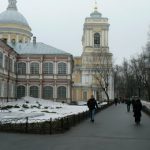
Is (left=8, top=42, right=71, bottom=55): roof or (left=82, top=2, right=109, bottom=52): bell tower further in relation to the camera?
(left=82, top=2, right=109, bottom=52): bell tower

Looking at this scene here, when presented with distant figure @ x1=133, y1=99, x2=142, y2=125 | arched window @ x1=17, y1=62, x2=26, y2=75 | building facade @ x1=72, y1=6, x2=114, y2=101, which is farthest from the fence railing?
building facade @ x1=72, y1=6, x2=114, y2=101

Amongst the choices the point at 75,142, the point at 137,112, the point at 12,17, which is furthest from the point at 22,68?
the point at 75,142

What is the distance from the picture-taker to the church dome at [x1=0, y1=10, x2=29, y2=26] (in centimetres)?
8619

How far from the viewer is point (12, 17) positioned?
87.1 metres

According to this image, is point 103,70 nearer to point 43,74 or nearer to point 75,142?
point 43,74

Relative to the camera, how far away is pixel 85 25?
94188 mm

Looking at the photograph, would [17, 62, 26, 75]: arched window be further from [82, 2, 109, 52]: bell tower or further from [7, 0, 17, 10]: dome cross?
[82, 2, 109, 52]: bell tower

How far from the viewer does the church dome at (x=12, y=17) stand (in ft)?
283

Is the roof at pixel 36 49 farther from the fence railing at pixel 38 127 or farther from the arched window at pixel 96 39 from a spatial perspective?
the fence railing at pixel 38 127

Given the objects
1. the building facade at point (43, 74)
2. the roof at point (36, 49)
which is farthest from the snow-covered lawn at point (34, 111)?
the roof at point (36, 49)

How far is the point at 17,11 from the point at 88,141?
259 ft

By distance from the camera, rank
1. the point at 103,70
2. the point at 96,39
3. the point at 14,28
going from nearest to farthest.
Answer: the point at 103,70
the point at 14,28
the point at 96,39

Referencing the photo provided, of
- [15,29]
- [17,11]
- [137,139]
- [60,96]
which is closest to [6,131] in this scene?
[137,139]

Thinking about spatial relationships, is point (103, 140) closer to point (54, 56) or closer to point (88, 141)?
point (88, 141)
